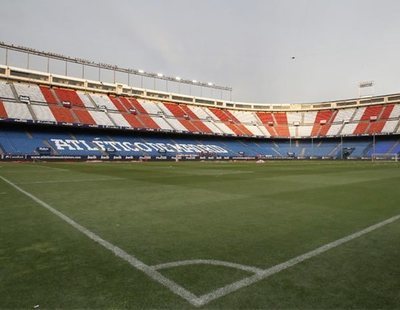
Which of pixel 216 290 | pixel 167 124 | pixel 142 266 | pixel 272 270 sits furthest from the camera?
pixel 167 124

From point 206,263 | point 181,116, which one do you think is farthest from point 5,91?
point 206,263

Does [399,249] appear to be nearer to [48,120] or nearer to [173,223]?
[173,223]

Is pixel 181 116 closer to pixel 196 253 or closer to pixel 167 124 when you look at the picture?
→ pixel 167 124

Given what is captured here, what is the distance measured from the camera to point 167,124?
68.2 m

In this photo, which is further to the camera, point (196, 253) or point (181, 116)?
point (181, 116)

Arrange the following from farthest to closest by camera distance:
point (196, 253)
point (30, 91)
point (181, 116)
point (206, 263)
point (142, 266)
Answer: point (181, 116)
point (30, 91)
point (196, 253)
point (206, 263)
point (142, 266)

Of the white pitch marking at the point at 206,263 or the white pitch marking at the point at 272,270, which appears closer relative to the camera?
the white pitch marking at the point at 272,270

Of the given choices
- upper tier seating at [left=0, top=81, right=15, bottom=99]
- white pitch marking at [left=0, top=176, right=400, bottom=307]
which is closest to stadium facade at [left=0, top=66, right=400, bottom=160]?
upper tier seating at [left=0, top=81, right=15, bottom=99]

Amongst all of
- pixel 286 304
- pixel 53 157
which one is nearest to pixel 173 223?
pixel 286 304

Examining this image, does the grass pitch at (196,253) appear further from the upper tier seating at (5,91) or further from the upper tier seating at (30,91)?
the upper tier seating at (30,91)

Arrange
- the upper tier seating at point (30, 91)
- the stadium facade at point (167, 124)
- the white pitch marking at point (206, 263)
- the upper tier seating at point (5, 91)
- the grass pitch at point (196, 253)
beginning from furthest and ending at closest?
the upper tier seating at point (30, 91) → the upper tier seating at point (5, 91) → the stadium facade at point (167, 124) → the white pitch marking at point (206, 263) → the grass pitch at point (196, 253)

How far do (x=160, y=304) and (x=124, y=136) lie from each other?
199 ft

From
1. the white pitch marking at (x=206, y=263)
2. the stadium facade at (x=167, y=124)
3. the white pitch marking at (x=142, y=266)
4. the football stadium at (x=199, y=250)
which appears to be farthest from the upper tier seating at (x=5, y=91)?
the white pitch marking at (x=206, y=263)

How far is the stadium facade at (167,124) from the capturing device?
51500 millimetres
